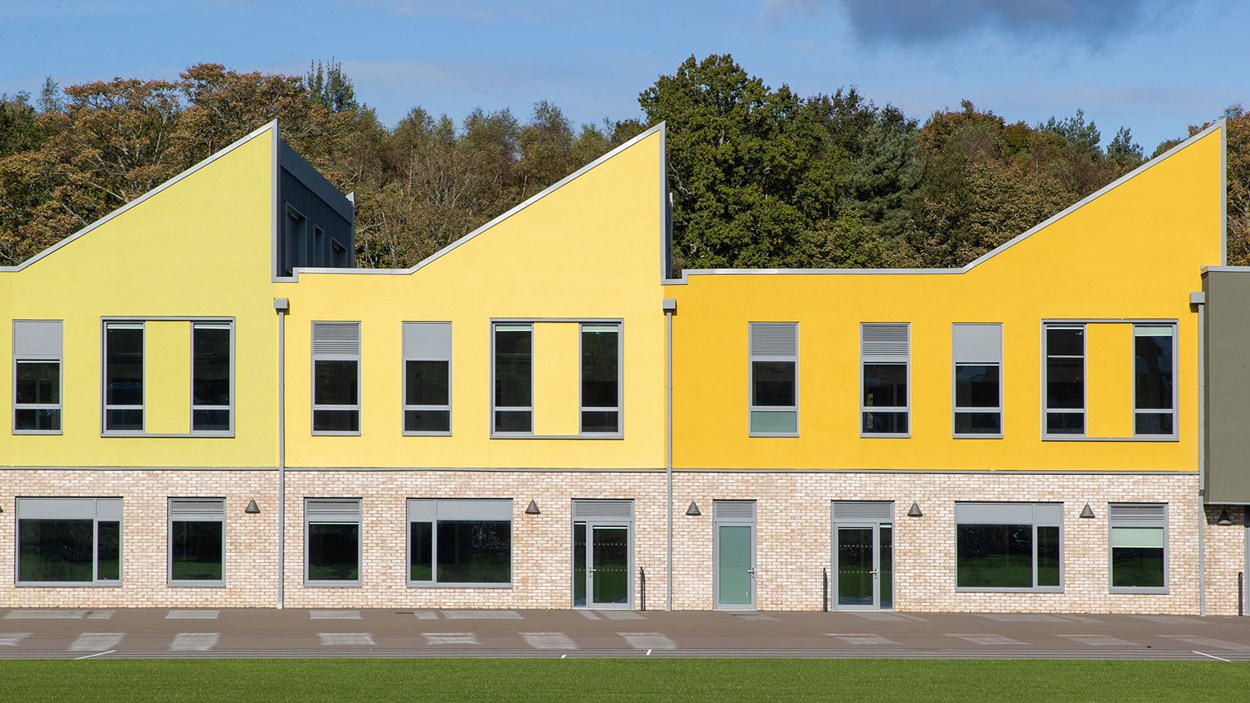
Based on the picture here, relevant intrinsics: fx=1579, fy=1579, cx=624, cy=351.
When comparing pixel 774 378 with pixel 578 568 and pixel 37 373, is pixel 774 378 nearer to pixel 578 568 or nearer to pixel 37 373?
pixel 578 568

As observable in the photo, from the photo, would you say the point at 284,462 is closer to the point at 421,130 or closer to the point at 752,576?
the point at 752,576

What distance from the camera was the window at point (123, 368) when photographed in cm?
3272

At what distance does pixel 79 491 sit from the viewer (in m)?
32.5

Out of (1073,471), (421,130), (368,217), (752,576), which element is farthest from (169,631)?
(421,130)

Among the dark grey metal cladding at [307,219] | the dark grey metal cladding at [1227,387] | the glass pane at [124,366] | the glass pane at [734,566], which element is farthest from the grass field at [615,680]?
the dark grey metal cladding at [307,219]

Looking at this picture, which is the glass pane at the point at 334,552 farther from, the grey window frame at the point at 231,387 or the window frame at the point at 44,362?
the window frame at the point at 44,362

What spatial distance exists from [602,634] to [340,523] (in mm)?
7941

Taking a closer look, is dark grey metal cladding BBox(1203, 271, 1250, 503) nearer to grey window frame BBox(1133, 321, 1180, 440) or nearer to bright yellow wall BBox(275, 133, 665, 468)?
grey window frame BBox(1133, 321, 1180, 440)

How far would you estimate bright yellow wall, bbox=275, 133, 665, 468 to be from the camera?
1298 inches

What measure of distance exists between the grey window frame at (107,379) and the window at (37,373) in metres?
0.89

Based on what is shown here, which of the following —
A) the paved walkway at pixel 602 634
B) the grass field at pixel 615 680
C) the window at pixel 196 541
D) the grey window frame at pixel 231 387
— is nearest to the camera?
the grass field at pixel 615 680

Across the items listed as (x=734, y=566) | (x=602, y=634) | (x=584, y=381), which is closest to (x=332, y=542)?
(x=584, y=381)

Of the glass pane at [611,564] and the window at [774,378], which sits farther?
the window at [774,378]

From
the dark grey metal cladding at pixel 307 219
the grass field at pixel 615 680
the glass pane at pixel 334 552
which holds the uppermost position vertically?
the dark grey metal cladding at pixel 307 219
